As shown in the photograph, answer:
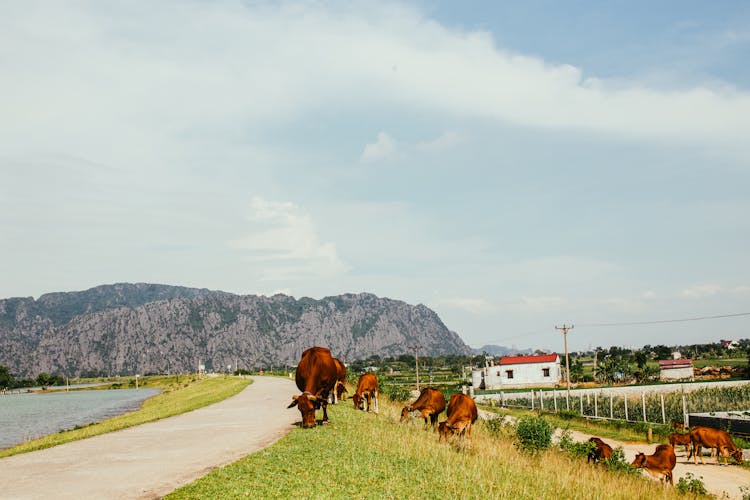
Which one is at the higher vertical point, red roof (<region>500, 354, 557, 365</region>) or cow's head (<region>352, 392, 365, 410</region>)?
cow's head (<region>352, 392, 365, 410</region>)

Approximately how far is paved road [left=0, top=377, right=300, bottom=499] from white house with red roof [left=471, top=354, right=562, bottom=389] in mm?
91394

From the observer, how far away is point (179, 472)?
45.1 ft

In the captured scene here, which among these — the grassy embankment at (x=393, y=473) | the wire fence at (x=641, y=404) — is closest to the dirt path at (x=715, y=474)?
the grassy embankment at (x=393, y=473)

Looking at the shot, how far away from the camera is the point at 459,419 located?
20844 mm

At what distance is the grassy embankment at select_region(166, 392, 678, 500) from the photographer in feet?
39.6

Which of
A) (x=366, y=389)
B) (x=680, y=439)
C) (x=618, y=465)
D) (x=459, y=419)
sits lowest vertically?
(x=680, y=439)

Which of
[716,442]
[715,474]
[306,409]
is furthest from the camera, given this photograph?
[716,442]

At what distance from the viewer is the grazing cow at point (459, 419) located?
67.5ft

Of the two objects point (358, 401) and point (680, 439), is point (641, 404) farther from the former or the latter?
point (358, 401)

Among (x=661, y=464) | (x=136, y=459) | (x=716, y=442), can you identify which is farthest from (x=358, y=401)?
(x=716, y=442)

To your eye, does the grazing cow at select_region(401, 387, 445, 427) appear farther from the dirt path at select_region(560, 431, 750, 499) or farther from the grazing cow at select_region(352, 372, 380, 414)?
the dirt path at select_region(560, 431, 750, 499)

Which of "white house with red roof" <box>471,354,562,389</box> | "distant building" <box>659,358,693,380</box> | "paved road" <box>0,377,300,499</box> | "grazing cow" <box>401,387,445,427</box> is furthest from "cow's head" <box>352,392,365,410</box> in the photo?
"distant building" <box>659,358,693,380</box>

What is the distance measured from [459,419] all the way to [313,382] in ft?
19.1

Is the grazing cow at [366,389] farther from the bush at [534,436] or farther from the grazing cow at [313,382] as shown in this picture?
the bush at [534,436]
